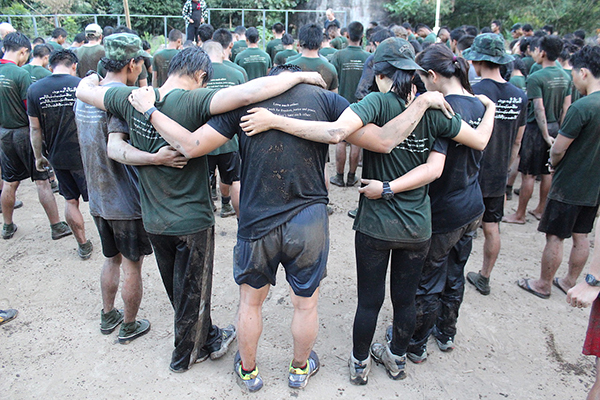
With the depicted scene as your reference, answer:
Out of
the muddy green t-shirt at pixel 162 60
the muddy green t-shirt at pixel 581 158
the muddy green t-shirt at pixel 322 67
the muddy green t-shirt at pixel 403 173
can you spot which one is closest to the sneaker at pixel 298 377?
the muddy green t-shirt at pixel 403 173

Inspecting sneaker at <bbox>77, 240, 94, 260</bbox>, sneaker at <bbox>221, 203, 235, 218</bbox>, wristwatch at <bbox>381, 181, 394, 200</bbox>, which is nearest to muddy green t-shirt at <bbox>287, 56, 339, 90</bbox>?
sneaker at <bbox>221, 203, 235, 218</bbox>

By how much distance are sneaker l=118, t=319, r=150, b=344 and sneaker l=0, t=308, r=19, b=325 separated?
3.53 feet

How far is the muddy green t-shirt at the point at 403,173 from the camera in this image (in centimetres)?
262

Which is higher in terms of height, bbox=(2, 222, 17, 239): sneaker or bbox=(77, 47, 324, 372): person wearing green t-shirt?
bbox=(77, 47, 324, 372): person wearing green t-shirt

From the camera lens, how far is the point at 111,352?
3316mm

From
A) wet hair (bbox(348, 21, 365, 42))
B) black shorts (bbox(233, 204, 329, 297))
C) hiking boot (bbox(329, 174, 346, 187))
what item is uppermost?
wet hair (bbox(348, 21, 365, 42))

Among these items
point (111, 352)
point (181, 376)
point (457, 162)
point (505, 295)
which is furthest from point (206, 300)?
point (505, 295)

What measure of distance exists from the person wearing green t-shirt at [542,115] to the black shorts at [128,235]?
461cm

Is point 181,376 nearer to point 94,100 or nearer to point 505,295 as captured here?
point 94,100

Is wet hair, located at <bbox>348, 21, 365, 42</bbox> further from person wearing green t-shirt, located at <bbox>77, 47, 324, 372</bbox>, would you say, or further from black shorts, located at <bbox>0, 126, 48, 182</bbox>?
black shorts, located at <bbox>0, 126, 48, 182</bbox>

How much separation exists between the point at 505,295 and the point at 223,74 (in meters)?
3.91

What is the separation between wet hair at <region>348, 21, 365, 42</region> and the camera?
270 inches

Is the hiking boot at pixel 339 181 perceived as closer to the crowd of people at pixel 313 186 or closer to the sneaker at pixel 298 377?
the crowd of people at pixel 313 186

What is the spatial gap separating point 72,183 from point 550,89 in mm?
5674
